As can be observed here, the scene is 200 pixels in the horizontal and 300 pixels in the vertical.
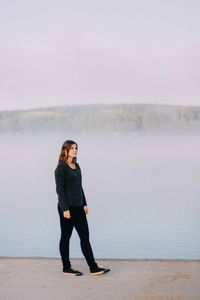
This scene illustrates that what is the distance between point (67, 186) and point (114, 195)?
8.14 metres

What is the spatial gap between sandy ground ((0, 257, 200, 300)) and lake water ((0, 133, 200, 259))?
12.4ft

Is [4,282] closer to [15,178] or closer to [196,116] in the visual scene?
[196,116]

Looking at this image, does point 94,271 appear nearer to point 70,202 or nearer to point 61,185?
point 70,202

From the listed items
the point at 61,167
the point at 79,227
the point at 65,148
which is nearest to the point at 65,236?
the point at 79,227

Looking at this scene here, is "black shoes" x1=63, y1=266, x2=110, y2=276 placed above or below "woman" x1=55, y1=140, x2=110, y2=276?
below

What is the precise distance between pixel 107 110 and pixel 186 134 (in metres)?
1.76

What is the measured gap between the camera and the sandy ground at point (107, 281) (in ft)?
13.4

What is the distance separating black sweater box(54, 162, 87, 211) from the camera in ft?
14.6

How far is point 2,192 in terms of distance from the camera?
1402cm

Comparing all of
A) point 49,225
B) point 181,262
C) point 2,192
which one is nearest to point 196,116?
point 49,225

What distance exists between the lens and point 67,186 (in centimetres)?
451

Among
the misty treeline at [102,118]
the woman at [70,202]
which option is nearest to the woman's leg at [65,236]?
the woman at [70,202]

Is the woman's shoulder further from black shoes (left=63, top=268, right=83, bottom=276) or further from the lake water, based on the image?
the lake water

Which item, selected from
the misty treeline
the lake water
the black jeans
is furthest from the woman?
the misty treeline
